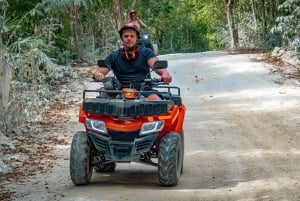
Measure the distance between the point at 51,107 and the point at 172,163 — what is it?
7127mm

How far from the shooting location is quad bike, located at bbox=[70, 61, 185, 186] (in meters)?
6.18

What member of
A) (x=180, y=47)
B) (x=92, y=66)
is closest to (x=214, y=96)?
(x=92, y=66)

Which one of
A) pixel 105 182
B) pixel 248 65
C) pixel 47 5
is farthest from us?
pixel 248 65

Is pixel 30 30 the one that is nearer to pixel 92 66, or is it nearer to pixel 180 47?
pixel 92 66

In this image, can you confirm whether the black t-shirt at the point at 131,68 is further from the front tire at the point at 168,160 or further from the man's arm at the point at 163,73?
the front tire at the point at 168,160

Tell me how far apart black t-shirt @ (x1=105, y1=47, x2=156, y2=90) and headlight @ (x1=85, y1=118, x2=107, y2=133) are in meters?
0.71

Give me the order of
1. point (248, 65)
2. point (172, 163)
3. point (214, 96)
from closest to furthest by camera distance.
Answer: point (172, 163) < point (214, 96) < point (248, 65)

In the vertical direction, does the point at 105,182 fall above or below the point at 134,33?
below

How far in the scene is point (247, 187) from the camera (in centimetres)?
617

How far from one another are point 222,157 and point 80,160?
257 cm

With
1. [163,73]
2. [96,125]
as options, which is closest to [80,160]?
[96,125]

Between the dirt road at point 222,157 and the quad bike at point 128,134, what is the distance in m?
0.28

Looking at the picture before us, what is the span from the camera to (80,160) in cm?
622

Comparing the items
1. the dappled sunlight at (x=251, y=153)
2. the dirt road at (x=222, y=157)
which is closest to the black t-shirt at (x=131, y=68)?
the dirt road at (x=222, y=157)
